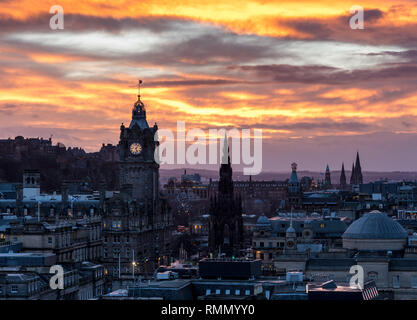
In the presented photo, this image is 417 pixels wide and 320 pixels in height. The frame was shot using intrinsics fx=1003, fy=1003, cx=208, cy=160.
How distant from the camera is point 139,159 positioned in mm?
153375

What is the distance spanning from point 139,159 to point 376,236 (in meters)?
48.0

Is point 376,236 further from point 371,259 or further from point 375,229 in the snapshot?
point 371,259

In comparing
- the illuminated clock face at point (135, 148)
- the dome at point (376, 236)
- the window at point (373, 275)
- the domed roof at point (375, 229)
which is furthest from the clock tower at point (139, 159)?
the window at point (373, 275)

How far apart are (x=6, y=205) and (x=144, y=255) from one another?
21644 millimetres

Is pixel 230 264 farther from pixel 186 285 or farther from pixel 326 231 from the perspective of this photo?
pixel 326 231

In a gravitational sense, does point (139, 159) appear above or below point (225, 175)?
above

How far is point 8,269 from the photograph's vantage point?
86688 millimetres

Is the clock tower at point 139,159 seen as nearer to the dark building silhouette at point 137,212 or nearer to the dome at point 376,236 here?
the dark building silhouette at point 137,212

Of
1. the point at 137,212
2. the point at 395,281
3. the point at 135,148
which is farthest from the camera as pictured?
the point at 135,148

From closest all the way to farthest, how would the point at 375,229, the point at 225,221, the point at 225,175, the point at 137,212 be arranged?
the point at 375,229 → the point at 137,212 → the point at 225,221 → the point at 225,175

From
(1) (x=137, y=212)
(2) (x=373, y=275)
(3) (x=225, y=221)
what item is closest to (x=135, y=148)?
(1) (x=137, y=212)

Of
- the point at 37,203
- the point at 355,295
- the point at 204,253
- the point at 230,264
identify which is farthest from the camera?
the point at 204,253

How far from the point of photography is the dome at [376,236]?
11731 centimetres
